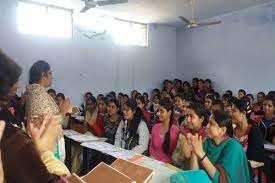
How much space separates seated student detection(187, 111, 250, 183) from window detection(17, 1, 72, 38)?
600 centimetres

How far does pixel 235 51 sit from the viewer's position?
8461 mm

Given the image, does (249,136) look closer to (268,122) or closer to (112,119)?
(268,122)

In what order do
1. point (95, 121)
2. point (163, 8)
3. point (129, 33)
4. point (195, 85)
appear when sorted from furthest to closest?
point (129, 33)
point (195, 85)
point (163, 8)
point (95, 121)

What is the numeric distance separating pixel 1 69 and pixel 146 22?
8901 mm

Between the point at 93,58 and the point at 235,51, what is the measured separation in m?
3.80

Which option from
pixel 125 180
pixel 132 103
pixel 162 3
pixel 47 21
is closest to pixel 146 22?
pixel 162 3

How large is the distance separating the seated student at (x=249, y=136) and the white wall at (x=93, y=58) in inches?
184

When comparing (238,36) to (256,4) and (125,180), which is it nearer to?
(256,4)

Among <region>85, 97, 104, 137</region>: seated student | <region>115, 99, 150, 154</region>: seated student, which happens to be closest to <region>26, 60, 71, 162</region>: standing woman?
<region>115, 99, 150, 154</region>: seated student

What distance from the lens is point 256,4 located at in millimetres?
7660

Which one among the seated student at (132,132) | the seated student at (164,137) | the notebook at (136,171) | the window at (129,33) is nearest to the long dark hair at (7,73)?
the notebook at (136,171)

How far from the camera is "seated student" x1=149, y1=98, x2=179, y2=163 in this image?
3191 millimetres

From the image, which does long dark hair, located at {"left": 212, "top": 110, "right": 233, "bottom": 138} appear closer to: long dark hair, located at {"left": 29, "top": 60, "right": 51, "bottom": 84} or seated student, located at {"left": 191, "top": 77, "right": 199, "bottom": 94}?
long dark hair, located at {"left": 29, "top": 60, "right": 51, "bottom": 84}

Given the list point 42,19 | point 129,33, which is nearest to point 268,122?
point 42,19
